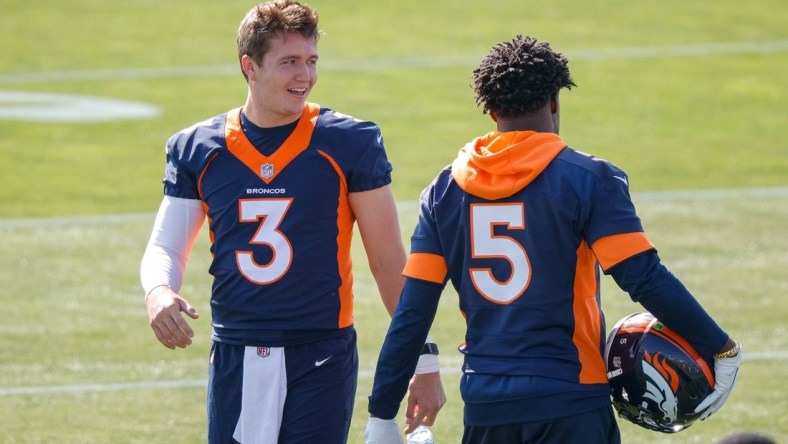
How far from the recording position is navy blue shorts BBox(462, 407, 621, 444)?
13.4 feet

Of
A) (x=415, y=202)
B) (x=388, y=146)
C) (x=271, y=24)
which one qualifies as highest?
(x=271, y=24)

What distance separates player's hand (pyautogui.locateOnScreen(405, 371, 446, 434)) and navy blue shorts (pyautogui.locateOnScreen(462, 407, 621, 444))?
34 cm

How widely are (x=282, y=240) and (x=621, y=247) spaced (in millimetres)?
1263

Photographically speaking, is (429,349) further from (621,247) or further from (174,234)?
(174,234)

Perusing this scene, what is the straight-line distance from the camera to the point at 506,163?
13.6ft

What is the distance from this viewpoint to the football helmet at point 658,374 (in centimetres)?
421

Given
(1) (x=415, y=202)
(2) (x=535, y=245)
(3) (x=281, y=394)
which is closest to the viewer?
(2) (x=535, y=245)

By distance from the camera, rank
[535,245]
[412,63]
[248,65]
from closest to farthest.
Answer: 1. [535,245]
2. [248,65]
3. [412,63]

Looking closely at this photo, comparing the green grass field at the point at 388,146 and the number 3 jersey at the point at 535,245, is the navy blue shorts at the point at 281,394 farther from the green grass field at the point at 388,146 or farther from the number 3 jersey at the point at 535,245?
the green grass field at the point at 388,146

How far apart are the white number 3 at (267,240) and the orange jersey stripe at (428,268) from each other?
0.58 metres

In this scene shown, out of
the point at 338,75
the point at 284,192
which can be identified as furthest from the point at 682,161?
the point at 284,192

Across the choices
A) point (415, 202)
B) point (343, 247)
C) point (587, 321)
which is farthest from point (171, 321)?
point (415, 202)

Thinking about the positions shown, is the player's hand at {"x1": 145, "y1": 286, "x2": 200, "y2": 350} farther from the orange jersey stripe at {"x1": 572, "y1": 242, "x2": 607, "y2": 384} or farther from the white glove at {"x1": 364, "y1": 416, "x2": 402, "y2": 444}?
the orange jersey stripe at {"x1": 572, "y1": 242, "x2": 607, "y2": 384}

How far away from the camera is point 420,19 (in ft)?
70.9
